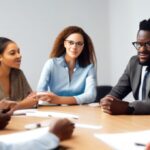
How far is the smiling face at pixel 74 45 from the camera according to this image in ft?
10.1

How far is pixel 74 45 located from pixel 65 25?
1.35 meters

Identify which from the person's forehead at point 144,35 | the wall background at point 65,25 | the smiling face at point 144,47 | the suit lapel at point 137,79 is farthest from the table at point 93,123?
the wall background at point 65,25

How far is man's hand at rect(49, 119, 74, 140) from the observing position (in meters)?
1.34

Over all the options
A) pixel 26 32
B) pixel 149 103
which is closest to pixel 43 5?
pixel 26 32

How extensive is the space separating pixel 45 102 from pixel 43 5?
79.7 inches

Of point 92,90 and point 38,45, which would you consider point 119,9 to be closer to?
point 38,45

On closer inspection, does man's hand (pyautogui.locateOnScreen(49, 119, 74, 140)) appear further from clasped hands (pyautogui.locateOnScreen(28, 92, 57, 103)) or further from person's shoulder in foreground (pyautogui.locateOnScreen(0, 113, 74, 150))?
clasped hands (pyautogui.locateOnScreen(28, 92, 57, 103))

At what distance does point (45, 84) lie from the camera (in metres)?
2.97

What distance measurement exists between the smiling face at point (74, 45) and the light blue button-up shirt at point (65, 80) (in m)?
0.12

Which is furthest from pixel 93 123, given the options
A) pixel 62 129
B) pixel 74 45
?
pixel 74 45

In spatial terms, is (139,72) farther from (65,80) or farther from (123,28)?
(123,28)

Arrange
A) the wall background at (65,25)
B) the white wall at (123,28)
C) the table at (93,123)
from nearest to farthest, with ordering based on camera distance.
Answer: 1. the table at (93,123)
2. the white wall at (123,28)
3. the wall background at (65,25)

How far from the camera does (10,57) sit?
9.06 ft

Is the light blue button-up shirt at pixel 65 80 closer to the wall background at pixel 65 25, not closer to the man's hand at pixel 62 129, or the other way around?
the wall background at pixel 65 25
